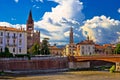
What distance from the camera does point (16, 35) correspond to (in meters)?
90.8

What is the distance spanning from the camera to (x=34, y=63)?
3123 inches

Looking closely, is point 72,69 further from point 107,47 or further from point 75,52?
point 107,47

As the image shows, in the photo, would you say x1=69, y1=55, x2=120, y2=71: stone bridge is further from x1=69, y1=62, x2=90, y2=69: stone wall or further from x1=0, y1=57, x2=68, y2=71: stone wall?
x1=0, y1=57, x2=68, y2=71: stone wall

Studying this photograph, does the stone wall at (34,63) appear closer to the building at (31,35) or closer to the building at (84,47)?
the building at (84,47)

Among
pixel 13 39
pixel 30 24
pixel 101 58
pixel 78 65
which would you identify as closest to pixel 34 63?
pixel 13 39

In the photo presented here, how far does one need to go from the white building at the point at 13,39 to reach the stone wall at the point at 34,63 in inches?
462

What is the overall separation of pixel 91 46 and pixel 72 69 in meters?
51.8

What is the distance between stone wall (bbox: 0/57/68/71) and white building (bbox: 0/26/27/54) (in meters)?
11.7

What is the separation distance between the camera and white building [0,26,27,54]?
287 ft

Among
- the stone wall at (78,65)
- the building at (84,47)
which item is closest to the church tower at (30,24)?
the building at (84,47)

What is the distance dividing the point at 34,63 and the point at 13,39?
13.8 meters

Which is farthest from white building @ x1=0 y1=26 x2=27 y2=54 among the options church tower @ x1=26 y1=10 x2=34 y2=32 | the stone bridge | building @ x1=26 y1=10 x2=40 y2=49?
church tower @ x1=26 y1=10 x2=34 y2=32

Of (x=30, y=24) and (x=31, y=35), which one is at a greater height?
(x=30, y=24)

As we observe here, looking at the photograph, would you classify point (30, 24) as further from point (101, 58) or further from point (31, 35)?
point (101, 58)
